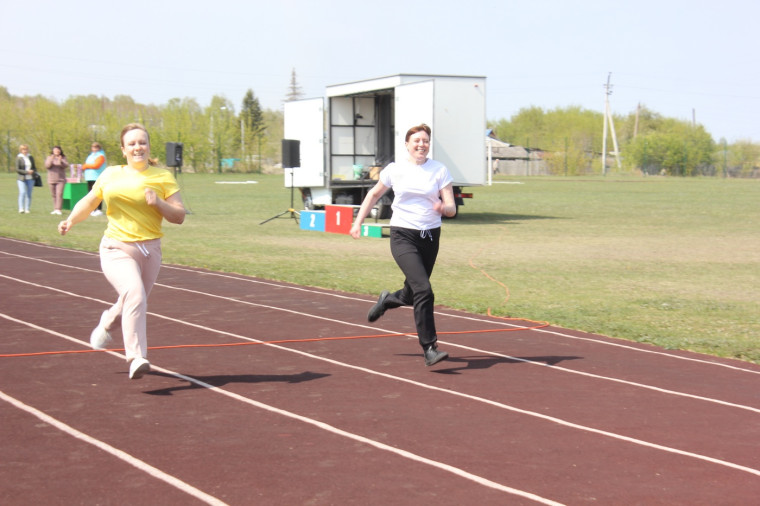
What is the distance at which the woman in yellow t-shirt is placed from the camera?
257 inches

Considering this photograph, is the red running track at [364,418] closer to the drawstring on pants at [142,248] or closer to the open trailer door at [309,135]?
the drawstring on pants at [142,248]

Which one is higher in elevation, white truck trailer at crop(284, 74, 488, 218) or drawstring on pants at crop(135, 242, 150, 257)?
white truck trailer at crop(284, 74, 488, 218)

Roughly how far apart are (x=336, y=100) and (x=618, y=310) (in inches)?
730

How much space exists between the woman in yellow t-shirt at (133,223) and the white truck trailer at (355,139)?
18.0 meters

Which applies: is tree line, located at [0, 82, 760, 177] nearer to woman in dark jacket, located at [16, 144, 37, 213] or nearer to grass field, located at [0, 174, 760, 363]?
woman in dark jacket, located at [16, 144, 37, 213]

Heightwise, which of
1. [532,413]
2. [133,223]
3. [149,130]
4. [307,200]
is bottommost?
[532,413]

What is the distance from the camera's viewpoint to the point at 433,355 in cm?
746

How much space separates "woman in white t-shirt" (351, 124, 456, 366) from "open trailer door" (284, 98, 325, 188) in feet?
65.8

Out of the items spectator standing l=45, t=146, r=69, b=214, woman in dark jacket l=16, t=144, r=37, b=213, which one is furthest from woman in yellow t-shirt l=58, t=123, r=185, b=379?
spectator standing l=45, t=146, r=69, b=214

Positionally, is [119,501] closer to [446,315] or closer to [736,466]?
[736,466]

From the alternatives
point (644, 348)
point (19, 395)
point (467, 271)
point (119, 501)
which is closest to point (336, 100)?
point (467, 271)

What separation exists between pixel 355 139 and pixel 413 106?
4451mm

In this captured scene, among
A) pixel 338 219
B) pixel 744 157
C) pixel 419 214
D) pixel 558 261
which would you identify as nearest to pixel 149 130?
pixel 744 157

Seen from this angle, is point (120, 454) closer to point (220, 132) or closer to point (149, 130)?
point (149, 130)
